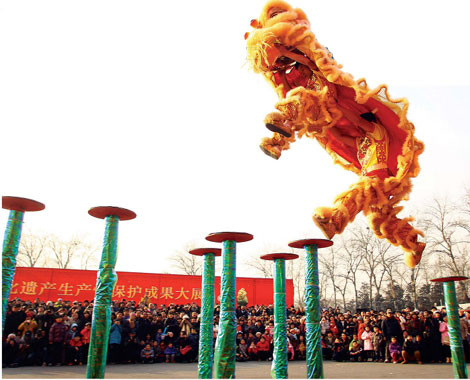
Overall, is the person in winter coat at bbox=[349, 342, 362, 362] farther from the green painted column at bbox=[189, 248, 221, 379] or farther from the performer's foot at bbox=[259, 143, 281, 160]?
the performer's foot at bbox=[259, 143, 281, 160]

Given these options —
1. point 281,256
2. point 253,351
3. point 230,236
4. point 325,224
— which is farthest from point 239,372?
A: point 325,224

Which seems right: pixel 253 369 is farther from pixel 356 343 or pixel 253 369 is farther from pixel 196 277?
pixel 196 277

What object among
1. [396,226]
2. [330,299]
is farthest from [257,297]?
[330,299]

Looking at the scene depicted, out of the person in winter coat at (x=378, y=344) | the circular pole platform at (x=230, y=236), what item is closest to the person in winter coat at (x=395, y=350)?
the person in winter coat at (x=378, y=344)

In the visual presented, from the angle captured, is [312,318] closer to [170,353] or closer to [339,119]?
[339,119]

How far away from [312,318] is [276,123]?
8.18ft

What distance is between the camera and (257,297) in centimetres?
1284

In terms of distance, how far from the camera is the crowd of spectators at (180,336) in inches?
284

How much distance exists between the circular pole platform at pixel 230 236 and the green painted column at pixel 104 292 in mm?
981

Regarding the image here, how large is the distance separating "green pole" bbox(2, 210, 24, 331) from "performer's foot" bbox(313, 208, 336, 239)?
3064 mm

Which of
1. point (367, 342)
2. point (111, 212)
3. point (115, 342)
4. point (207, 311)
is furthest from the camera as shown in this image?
point (367, 342)

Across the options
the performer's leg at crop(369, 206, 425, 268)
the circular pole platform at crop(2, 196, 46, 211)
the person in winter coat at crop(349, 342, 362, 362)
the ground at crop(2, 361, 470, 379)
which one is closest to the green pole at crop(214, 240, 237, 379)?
the performer's leg at crop(369, 206, 425, 268)

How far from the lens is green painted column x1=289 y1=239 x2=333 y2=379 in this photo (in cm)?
446

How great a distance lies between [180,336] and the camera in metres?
8.42
